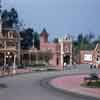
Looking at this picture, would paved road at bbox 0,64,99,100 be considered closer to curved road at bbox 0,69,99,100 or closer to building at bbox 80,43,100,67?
curved road at bbox 0,69,99,100

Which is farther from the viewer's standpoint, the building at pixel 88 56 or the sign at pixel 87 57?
the sign at pixel 87 57

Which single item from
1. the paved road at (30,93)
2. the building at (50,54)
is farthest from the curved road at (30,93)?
the building at (50,54)

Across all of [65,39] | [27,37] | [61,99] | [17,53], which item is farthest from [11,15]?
[61,99]

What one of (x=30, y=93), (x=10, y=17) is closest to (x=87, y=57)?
(x=10, y=17)

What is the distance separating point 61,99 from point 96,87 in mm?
7344

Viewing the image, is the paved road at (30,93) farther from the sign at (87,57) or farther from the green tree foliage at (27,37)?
the sign at (87,57)

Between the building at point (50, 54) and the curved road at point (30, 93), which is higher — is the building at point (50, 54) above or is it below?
above

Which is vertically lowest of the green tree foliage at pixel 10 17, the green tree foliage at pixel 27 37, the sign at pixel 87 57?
the sign at pixel 87 57

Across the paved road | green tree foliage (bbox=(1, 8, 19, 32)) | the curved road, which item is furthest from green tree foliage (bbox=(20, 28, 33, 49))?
the curved road

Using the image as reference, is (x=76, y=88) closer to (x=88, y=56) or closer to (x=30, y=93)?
(x=30, y=93)

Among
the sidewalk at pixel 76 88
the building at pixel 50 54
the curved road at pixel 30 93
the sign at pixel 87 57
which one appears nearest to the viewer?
the curved road at pixel 30 93

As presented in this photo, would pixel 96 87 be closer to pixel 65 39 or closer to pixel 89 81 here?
pixel 89 81

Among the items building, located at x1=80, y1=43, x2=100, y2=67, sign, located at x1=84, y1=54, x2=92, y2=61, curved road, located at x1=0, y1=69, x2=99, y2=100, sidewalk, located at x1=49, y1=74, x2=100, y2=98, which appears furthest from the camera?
sign, located at x1=84, y1=54, x2=92, y2=61

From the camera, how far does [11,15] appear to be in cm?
10019
